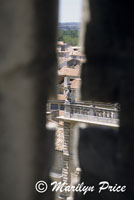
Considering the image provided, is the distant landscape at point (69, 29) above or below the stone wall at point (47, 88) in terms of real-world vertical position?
above

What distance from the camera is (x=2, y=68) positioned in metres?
0.90

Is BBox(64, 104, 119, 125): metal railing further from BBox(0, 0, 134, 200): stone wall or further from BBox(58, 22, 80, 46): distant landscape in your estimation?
BBox(58, 22, 80, 46): distant landscape

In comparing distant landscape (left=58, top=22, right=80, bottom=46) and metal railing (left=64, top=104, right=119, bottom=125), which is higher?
distant landscape (left=58, top=22, right=80, bottom=46)

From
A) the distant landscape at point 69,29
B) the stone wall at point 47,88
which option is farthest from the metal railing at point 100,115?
the distant landscape at point 69,29

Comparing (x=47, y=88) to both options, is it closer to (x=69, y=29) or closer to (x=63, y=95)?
(x=63, y=95)

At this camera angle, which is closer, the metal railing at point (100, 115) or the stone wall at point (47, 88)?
the stone wall at point (47, 88)

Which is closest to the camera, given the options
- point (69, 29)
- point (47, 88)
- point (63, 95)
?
point (47, 88)

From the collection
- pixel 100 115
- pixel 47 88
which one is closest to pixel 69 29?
pixel 100 115

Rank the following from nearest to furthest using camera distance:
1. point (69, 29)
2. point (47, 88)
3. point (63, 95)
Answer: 1. point (47, 88)
2. point (63, 95)
3. point (69, 29)

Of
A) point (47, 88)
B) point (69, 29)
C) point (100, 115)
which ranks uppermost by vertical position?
point (69, 29)

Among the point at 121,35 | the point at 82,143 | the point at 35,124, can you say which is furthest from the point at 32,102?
the point at 121,35

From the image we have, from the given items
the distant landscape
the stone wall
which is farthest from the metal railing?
the distant landscape

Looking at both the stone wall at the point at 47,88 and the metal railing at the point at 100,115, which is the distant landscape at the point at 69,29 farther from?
the metal railing at the point at 100,115

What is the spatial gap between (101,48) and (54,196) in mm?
425
